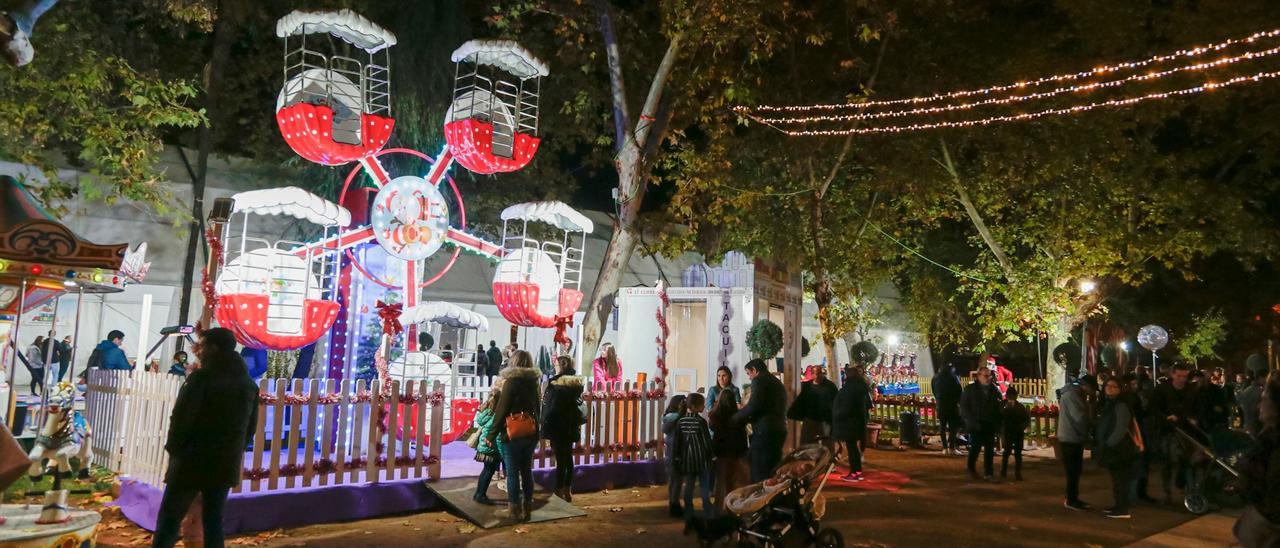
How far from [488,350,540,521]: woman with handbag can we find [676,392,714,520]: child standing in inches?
51.9

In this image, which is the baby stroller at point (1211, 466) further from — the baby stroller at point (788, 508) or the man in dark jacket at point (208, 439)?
the man in dark jacket at point (208, 439)

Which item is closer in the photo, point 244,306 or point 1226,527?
point 244,306

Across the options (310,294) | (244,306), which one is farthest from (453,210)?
(244,306)

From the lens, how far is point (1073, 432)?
9164 millimetres

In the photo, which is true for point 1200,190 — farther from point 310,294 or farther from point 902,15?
point 310,294

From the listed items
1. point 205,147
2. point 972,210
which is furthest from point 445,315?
point 972,210

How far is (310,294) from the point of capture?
30.5ft

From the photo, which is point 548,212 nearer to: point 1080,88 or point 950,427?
point 1080,88

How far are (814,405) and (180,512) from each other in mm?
6181

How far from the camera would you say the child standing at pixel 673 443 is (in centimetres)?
783

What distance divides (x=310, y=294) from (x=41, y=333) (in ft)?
30.7

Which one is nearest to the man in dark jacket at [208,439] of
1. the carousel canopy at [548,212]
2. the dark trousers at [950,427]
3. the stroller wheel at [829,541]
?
the stroller wheel at [829,541]

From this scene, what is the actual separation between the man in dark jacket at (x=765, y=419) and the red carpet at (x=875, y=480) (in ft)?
11.7

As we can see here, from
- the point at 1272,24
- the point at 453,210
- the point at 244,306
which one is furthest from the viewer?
the point at 453,210
